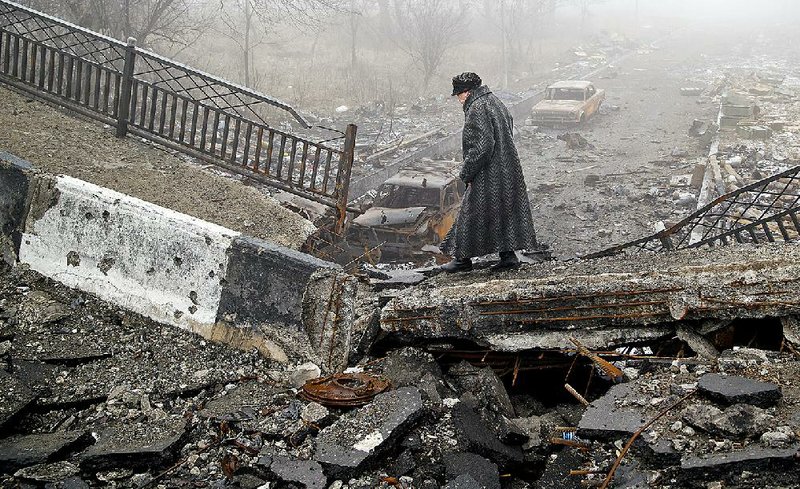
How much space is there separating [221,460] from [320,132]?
13866 millimetres

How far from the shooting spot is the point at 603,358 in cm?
404

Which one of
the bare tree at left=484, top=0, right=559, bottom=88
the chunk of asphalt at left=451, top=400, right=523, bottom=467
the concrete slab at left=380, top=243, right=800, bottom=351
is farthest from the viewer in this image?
the bare tree at left=484, top=0, right=559, bottom=88

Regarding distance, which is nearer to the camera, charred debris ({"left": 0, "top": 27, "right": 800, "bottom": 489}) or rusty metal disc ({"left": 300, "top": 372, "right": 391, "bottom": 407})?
charred debris ({"left": 0, "top": 27, "right": 800, "bottom": 489})

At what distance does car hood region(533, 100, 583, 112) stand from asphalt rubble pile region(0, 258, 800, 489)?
16405mm

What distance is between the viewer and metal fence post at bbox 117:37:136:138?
685 centimetres

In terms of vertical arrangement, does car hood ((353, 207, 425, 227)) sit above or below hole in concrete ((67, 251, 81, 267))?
below

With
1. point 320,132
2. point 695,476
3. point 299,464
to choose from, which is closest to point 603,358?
point 695,476

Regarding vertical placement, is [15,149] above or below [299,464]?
above

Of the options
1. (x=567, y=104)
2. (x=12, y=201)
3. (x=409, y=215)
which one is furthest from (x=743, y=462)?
(x=567, y=104)

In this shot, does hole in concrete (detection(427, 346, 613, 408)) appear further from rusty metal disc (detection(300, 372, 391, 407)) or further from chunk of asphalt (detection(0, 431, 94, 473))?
chunk of asphalt (detection(0, 431, 94, 473))

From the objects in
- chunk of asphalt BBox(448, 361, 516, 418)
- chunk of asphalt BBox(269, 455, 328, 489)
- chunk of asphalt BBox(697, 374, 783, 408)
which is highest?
chunk of asphalt BBox(697, 374, 783, 408)

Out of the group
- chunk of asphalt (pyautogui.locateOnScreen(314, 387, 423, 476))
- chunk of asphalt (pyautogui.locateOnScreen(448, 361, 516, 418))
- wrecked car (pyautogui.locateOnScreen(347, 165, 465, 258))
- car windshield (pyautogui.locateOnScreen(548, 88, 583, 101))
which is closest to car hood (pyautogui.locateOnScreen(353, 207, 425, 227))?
wrecked car (pyautogui.locateOnScreen(347, 165, 465, 258))

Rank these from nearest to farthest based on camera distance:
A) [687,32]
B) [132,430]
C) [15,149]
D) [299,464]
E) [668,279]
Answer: [299,464], [132,430], [668,279], [15,149], [687,32]

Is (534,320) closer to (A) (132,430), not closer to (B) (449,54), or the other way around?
(A) (132,430)
